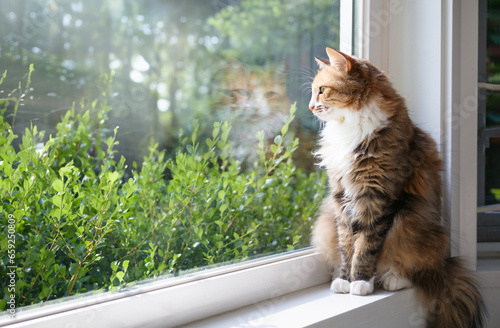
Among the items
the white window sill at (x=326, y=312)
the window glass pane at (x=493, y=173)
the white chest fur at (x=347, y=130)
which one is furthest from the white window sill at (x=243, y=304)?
the window glass pane at (x=493, y=173)

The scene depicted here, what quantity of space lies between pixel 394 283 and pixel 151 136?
848 millimetres

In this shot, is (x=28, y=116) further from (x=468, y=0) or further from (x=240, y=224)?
(x=468, y=0)

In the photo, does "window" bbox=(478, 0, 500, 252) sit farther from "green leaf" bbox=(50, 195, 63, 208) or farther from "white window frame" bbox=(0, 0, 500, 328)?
"green leaf" bbox=(50, 195, 63, 208)

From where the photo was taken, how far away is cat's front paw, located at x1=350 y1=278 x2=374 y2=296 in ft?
3.64

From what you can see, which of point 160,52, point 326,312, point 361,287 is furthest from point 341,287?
point 160,52

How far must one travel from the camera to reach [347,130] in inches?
46.1

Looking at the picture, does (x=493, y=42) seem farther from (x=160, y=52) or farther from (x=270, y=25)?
(x=160, y=52)

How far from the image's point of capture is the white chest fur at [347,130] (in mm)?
1130

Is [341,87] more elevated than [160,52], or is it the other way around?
[160,52]

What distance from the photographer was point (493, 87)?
4.73 feet

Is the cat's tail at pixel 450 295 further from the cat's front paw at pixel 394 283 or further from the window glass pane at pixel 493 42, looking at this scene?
the window glass pane at pixel 493 42

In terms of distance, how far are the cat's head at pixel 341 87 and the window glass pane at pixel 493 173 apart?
62 cm

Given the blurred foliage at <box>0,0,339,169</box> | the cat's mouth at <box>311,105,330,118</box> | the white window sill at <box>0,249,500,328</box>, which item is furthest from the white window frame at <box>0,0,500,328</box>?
the cat's mouth at <box>311,105,330,118</box>

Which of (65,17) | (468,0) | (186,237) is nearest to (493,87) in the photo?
(468,0)
